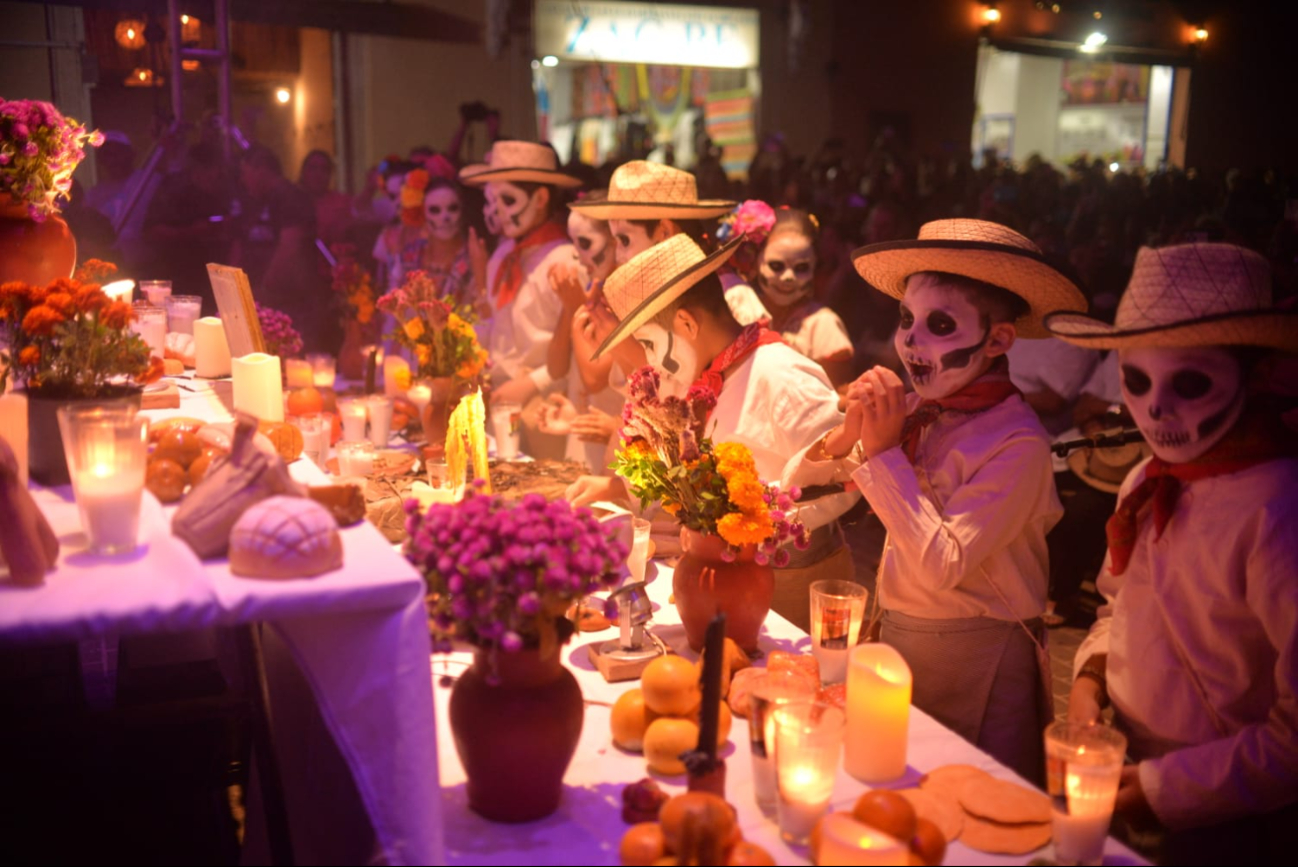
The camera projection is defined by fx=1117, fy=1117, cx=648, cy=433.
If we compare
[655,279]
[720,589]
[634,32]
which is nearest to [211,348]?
[655,279]

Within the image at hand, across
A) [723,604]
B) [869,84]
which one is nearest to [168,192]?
[723,604]

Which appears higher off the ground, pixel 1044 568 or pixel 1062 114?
pixel 1062 114

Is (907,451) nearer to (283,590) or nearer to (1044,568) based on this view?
(1044,568)

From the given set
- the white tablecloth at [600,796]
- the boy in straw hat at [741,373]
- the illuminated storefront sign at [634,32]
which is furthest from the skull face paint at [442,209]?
the illuminated storefront sign at [634,32]

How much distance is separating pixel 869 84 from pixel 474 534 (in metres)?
10.4

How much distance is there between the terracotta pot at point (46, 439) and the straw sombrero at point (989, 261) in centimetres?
142

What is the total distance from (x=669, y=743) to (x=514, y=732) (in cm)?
28

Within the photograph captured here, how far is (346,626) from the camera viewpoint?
143 cm

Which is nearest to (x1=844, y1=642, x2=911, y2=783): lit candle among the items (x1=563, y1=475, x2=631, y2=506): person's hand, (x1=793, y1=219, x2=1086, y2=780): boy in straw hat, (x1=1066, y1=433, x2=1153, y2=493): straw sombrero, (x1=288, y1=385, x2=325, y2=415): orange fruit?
(x1=793, y1=219, x2=1086, y2=780): boy in straw hat

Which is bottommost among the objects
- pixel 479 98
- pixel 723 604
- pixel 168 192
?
pixel 723 604

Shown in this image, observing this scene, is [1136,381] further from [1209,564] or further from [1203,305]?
[1209,564]

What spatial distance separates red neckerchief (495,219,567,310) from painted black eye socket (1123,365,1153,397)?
3321mm

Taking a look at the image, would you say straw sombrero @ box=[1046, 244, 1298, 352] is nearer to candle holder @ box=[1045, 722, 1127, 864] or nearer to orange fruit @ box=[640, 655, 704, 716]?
candle holder @ box=[1045, 722, 1127, 864]

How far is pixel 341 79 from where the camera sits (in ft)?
31.0
